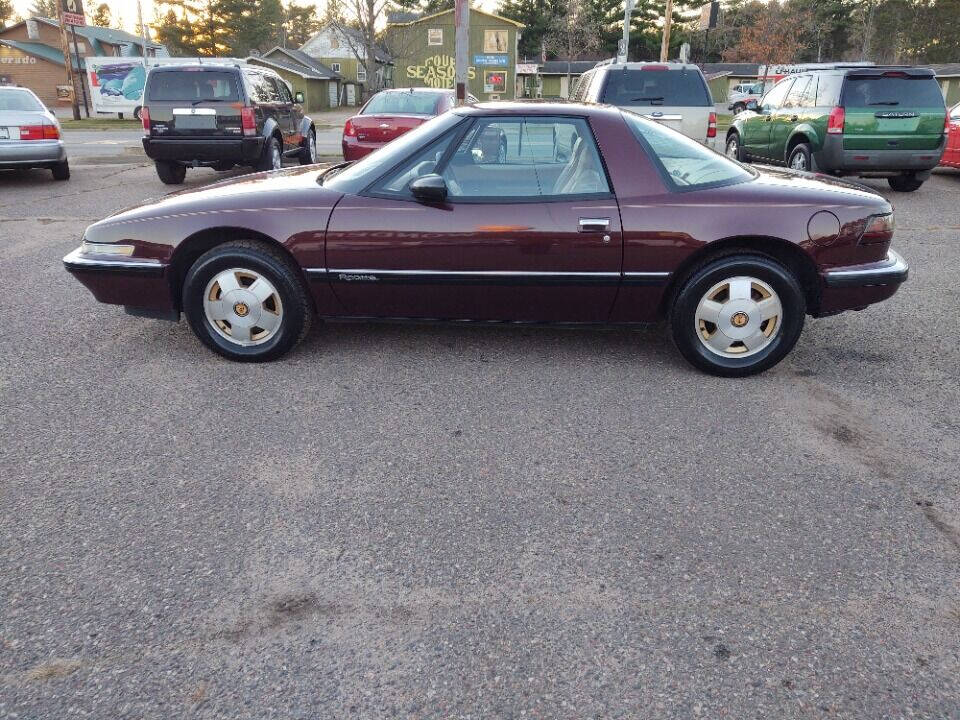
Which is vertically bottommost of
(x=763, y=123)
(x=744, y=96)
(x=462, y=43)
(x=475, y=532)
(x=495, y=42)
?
(x=475, y=532)

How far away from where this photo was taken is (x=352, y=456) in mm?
3252

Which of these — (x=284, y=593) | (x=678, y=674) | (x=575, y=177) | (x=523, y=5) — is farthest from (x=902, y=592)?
(x=523, y=5)

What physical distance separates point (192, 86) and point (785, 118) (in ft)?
28.3

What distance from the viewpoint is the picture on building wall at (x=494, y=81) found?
5200 centimetres

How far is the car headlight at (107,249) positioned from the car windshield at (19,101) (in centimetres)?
824

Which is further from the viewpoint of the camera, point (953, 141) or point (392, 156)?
point (953, 141)

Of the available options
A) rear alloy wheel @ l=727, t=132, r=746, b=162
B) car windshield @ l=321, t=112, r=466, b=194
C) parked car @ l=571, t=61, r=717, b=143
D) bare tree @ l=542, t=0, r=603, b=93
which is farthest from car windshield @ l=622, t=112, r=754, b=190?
bare tree @ l=542, t=0, r=603, b=93

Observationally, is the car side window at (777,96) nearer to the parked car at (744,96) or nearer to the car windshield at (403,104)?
the car windshield at (403,104)

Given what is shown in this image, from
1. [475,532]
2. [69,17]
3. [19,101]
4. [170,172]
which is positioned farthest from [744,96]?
[475,532]

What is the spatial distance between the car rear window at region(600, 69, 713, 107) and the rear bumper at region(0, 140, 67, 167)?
7.94 m

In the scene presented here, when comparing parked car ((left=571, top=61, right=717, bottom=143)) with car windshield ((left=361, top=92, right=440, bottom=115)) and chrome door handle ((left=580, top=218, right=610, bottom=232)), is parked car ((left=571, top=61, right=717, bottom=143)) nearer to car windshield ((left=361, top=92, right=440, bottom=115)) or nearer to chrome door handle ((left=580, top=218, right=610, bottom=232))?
car windshield ((left=361, top=92, right=440, bottom=115))

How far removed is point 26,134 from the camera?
1053 cm

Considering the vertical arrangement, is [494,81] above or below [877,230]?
above

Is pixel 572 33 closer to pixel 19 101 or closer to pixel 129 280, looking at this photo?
pixel 19 101
